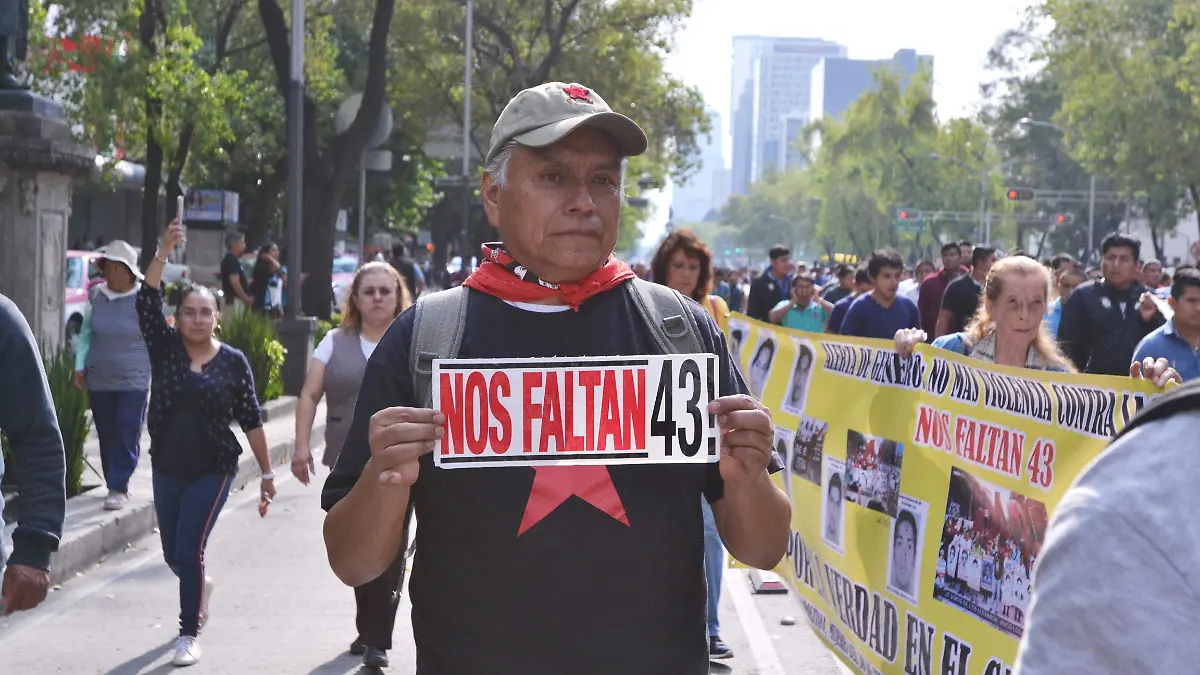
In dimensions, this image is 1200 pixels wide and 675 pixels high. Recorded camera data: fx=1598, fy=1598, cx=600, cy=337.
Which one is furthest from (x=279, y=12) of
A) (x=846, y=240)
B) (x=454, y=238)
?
(x=846, y=240)

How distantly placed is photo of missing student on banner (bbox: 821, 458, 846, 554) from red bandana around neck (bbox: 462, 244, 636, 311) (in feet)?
12.7

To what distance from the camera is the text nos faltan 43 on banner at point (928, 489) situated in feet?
15.8

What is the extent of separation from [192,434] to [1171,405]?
635 centimetres

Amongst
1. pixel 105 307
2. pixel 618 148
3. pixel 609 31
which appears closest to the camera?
pixel 618 148

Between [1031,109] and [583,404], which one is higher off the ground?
[1031,109]

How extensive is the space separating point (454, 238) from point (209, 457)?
249 ft

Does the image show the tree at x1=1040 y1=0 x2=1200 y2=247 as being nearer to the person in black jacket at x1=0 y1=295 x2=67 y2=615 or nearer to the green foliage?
the green foliage

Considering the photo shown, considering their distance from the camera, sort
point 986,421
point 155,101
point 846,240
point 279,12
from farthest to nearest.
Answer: point 846,240
point 155,101
point 279,12
point 986,421

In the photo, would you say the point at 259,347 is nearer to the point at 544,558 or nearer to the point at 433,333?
the point at 433,333

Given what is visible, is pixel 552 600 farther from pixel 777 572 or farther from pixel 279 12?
pixel 279 12

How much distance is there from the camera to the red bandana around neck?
2.83m

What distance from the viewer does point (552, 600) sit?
270cm

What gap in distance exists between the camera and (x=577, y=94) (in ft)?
9.29

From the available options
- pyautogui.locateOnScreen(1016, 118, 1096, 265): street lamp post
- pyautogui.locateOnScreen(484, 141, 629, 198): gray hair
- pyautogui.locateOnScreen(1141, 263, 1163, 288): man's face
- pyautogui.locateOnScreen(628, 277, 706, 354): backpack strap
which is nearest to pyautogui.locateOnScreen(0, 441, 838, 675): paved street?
pyautogui.locateOnScreen(628, 277, 706, 354): backpack strap
